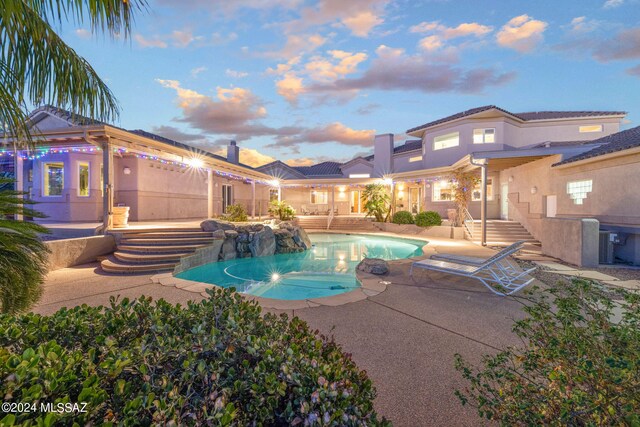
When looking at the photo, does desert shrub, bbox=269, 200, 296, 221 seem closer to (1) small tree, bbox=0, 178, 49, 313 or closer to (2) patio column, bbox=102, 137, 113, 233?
(2) patio column, bbox=102, 137, 113, 233

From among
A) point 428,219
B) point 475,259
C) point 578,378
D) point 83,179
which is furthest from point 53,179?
point 428,219

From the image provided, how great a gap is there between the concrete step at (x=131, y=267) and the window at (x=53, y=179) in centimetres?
872

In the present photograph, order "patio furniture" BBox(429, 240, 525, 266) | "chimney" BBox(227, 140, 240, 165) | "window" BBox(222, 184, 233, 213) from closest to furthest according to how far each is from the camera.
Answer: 1. "patio furniture" BBox(429, 240, 525, 266)
2. "window" BBox(222, 184, 233, 213)
3. "chimney" BBox(227, 140, 240, 165)

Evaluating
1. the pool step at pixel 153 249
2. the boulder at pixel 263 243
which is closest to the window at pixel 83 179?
the pool step at pixel 153 249

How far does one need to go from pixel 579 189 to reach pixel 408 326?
11060 millimetres

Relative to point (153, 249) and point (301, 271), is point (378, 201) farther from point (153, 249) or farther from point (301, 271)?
point (153, 249)

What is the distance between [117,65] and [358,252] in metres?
10.6

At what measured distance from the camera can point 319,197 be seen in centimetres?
2816

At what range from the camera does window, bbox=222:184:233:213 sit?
2138cm

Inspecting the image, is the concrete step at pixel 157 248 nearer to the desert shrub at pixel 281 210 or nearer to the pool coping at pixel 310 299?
the pool coping at pixel 310 299

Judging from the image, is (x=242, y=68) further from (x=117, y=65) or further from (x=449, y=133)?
(x=449, y=133)

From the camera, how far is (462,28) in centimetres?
1282

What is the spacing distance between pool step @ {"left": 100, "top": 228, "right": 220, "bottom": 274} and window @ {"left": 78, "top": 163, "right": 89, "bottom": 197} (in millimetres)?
6919

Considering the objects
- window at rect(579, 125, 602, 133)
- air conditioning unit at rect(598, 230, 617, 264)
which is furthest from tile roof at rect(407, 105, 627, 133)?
air conditioning unit at rect(598, 230, 617, 264)
